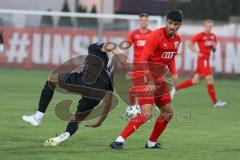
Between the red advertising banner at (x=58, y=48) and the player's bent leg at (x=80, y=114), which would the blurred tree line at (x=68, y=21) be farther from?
the player's bent leg at (x=80, y=114)

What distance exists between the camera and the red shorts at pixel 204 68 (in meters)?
21.5

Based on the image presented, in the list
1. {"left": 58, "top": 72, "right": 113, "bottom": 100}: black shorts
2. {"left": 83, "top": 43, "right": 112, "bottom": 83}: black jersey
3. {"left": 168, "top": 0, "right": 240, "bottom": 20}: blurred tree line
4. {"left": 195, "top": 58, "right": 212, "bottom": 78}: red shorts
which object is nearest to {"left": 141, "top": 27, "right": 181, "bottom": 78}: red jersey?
{"left": 83, "top": 43, "right": 112, "bottom": 83}: black jersey

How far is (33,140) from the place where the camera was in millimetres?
12172

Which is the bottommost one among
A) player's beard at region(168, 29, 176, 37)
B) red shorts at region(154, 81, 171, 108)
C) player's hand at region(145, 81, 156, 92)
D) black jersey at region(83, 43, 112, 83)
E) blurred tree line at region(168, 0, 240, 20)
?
blurred tree line at region(168, 0, 240, 20)

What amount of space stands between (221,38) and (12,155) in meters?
23.9

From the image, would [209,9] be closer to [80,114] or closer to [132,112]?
[132,112]

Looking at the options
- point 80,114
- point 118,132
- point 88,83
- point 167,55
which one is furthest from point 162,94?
point 118,132

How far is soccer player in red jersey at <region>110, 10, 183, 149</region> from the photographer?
11.2 meters

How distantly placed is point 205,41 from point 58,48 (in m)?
12.6

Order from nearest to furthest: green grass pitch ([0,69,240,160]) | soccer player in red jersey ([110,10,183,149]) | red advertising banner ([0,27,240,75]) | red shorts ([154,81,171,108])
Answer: green grass pitch ([0,69,240,160])
soccer player in red jersey ([110,10,183,149])
red shorts ([154,81,171,108])
red advertising banner ([0,27,240,75])

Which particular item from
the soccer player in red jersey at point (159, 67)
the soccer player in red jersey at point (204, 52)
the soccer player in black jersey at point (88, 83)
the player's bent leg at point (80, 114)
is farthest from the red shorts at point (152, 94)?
the soccer player in red jersey at point (204, 52)

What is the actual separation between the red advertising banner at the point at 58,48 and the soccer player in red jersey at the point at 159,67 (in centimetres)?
2092

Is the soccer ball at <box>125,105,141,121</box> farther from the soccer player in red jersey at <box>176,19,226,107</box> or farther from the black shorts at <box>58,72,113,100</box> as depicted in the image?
the soccer player in red jersey at <box>176,19,226,107</box>

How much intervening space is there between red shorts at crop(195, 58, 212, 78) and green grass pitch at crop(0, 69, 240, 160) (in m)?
0.88
